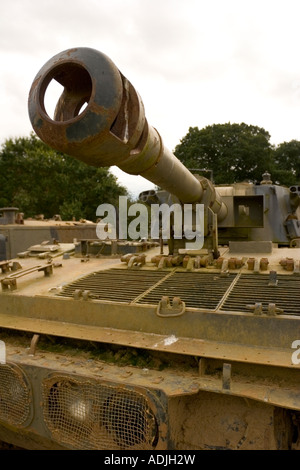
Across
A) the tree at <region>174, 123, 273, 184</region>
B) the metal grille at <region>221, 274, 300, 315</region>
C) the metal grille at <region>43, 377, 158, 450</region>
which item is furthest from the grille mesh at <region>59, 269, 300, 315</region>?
the tree at <region>174, 123, 273, 184</region>

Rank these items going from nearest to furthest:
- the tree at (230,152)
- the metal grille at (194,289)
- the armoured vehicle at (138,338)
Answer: the armoured vehicle at (138,338) → the metal grille at (194,289) → the tree at (230,152)

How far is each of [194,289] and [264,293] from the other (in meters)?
0.70

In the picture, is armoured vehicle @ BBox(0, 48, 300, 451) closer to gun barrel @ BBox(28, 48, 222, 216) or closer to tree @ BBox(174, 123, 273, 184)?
gun barrel @ BBox(28, 48, 222, 216)

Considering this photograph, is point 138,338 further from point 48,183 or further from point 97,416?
point 48,183

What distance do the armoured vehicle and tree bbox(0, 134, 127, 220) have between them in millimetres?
22351

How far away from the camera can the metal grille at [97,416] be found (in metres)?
3.13

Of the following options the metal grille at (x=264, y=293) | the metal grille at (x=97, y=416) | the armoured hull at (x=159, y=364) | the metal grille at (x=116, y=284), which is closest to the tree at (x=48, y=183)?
the metal grille at (x=116, y=284)

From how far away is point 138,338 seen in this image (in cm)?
377

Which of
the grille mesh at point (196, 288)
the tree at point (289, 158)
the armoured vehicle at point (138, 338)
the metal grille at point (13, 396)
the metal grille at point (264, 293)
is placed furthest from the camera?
the tree at point (289, 158)

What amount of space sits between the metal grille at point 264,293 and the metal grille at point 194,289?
0.43 ft

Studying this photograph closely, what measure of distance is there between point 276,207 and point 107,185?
21322 millimetres

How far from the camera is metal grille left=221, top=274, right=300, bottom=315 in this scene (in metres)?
3.69

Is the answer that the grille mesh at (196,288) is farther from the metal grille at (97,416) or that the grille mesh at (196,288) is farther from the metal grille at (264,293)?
the metal grille at (97,416)
